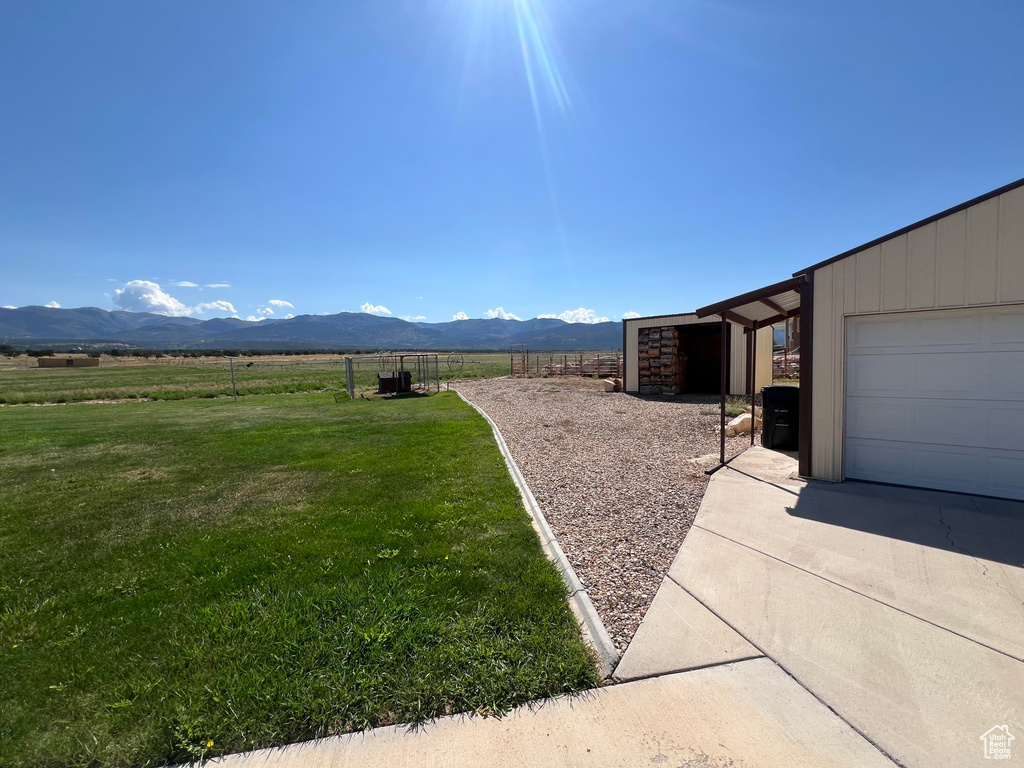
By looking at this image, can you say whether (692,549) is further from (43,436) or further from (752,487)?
(43,436)

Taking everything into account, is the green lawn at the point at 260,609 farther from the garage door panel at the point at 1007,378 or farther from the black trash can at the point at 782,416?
the garage door panel at the point at 1007,378

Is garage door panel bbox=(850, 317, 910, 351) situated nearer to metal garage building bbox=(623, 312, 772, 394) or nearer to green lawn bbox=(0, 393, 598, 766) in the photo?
green lawn bbox=(0, 393, 598, 766)

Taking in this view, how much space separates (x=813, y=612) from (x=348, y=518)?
411cm

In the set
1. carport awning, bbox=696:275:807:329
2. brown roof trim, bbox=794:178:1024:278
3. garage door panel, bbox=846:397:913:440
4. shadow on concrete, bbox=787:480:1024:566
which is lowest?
shadow on concrete, bbox=787:480:1024:566

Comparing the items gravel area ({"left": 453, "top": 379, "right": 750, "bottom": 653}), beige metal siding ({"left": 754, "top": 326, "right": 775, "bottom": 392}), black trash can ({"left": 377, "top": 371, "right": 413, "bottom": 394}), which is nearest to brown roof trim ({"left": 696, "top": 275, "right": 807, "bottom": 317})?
gravel area ({"left": 453, "top": 379, "right": 750, "bottom": 653})

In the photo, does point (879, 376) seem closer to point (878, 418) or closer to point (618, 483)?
point (878, 418)

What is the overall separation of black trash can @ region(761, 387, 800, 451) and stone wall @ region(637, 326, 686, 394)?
9424 millimetres

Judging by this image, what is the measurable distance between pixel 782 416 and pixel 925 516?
3423 millimetres

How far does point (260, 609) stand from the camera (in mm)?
3113

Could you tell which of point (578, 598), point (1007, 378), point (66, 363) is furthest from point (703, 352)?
point (66, 363)

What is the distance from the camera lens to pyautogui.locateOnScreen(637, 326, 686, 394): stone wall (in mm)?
17297

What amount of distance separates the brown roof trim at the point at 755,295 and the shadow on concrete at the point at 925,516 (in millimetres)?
2601

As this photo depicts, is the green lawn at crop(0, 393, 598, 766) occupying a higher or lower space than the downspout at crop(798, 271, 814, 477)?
lower

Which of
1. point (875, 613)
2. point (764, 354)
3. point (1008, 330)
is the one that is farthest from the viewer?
point (764, 354)
